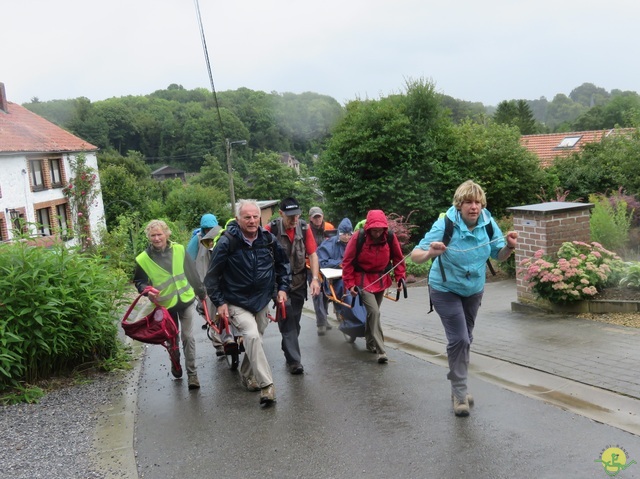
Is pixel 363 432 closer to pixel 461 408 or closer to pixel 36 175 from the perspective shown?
pixel 461 408

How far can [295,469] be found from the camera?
425 centimetres

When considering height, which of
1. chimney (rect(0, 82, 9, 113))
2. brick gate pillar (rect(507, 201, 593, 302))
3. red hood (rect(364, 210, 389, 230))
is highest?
chimney (rect(0, 82, 9, 113))

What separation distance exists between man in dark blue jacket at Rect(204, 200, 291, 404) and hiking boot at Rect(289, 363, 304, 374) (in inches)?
27.5

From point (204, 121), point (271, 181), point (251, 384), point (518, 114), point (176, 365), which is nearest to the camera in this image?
point (251, 384)

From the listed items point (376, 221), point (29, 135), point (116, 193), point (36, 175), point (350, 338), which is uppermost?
point (29, 135)

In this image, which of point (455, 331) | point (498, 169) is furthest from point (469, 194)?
point (498, 169)

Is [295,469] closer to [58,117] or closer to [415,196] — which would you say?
[415,196]

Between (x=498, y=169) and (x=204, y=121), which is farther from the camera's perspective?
(x=204, y=121)

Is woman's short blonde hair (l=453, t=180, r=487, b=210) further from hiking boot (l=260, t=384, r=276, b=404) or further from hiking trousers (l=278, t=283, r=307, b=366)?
hiking trousers (l=278, t=283, r=307, b=366)

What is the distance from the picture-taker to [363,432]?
15.8ft

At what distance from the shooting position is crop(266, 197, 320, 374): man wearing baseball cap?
269 inches

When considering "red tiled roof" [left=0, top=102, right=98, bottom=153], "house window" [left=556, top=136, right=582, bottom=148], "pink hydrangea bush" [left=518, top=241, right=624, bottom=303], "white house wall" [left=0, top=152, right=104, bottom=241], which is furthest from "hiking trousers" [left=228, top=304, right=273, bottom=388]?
"house window" [left=556, top=136, right=582, bottom=148]

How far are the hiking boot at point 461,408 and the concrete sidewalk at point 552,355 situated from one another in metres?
0.69

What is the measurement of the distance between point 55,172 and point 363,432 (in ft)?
122
